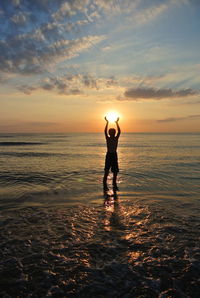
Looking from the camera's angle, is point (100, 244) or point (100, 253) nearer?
point (100, 253)

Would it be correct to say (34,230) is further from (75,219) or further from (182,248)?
(182,248)

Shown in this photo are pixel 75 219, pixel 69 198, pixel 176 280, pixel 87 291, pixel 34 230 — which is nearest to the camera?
pixel 87 291

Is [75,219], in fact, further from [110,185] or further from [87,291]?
[110,185]

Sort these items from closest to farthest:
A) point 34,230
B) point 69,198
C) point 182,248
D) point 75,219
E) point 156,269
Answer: point 156,269 < point 182,248 < point 34,230 < point 75,219 < point 69,198

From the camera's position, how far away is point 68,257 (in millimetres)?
4738

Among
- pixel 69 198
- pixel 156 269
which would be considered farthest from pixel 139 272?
pixel 69 198

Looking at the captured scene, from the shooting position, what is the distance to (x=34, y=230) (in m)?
6.10

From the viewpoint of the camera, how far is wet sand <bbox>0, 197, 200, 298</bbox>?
152 inches

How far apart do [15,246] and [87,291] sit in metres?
2.35

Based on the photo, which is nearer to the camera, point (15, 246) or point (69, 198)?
point (15, 246)

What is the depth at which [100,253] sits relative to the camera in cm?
488

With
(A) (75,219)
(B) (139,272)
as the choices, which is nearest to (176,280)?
(B) (139,272)

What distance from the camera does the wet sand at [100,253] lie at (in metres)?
3.87

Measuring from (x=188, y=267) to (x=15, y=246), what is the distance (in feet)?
13.1
